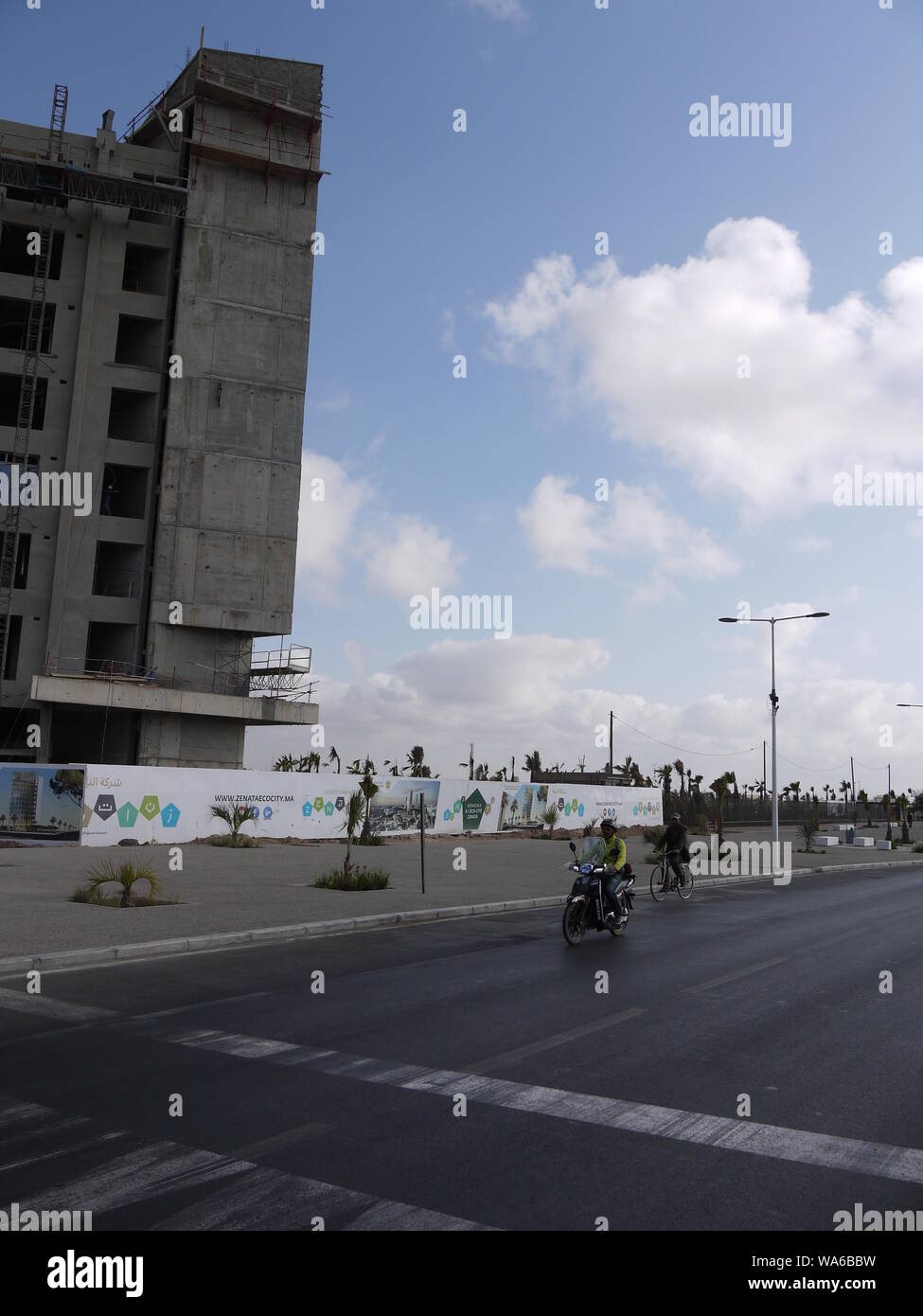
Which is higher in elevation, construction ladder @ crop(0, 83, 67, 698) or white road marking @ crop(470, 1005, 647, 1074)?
construction ladder @ crop(0, 83, 67, 698)

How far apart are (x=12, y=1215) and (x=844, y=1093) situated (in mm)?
5156

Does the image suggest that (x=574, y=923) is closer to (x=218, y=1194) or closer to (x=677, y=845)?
(x=677, y=845)

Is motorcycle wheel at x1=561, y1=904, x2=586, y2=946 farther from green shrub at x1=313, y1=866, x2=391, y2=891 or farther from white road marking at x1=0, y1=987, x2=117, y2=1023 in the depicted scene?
green shrub at x1=313, y1=866, x2=391, y2=891

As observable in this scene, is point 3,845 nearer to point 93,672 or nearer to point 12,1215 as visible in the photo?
point 93,672

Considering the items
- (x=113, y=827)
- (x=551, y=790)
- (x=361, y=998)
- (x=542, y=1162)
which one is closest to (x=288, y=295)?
(x=551, y=790)

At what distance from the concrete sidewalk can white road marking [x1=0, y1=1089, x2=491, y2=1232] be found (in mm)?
6349

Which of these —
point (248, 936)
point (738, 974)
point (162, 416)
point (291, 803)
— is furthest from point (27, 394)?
point (738, 974)

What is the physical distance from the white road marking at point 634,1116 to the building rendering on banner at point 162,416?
141ft

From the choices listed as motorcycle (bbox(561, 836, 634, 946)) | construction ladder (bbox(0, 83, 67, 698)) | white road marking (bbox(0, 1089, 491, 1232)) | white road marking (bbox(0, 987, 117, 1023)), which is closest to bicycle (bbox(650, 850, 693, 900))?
motorcycle (bbox(561, 836, 634, 946))

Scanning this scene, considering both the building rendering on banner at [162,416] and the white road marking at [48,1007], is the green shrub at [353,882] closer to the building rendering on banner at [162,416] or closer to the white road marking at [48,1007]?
the white road marking at [48,1007]

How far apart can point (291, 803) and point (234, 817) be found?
320 centimetres

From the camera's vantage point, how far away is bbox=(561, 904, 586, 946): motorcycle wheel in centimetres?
1373

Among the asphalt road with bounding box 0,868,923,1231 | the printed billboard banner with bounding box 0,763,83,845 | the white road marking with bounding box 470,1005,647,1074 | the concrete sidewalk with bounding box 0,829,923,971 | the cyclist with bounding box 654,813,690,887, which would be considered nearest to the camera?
the asphalt road with bounding box 0,868,923,1231

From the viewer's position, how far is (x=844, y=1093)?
6.85 m
